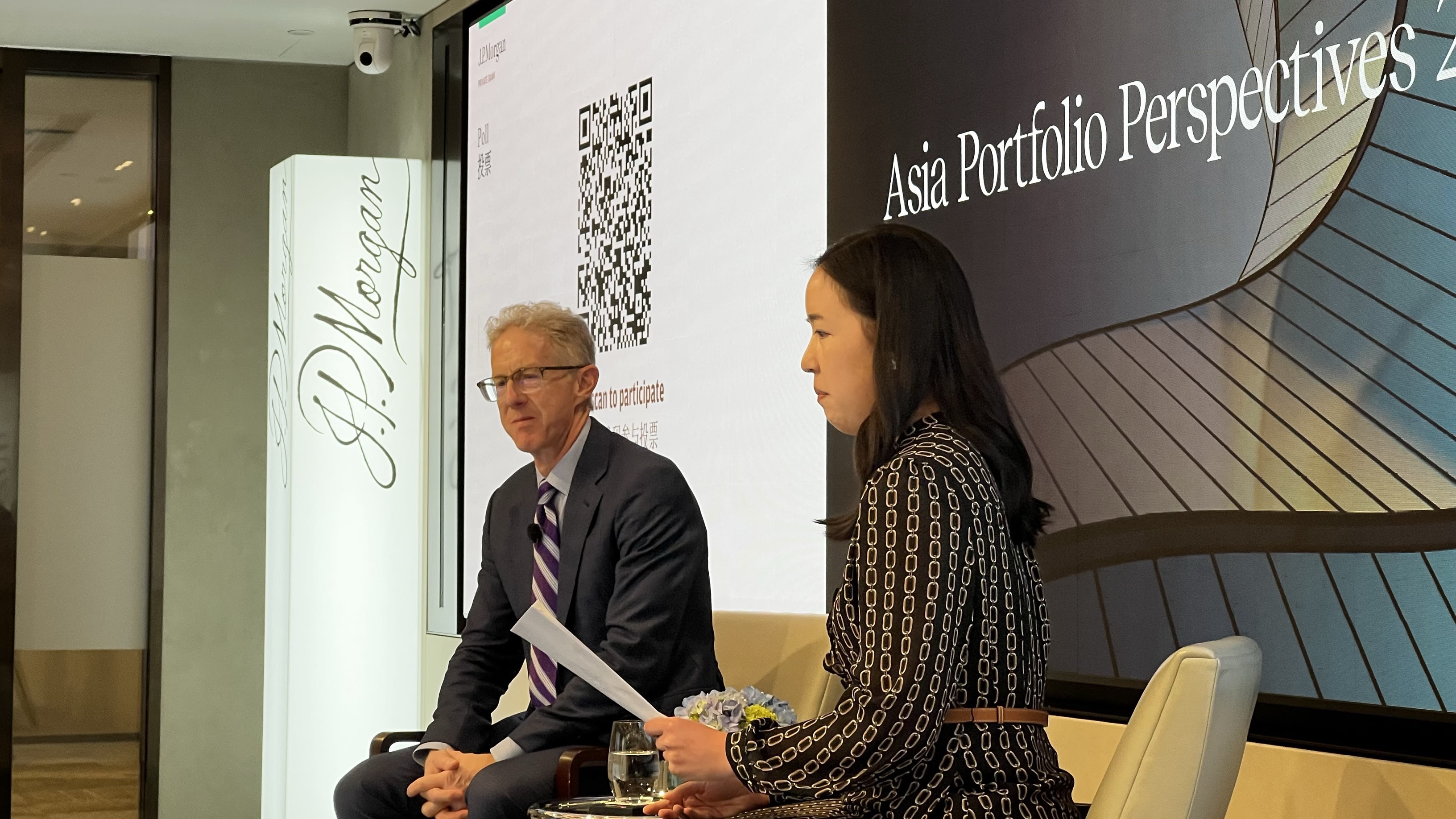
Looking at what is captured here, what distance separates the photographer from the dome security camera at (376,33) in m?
6.28

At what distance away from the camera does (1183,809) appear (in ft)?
6.00

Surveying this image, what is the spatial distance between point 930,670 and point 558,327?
186cm

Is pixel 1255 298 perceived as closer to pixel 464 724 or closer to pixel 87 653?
pixel 464 724

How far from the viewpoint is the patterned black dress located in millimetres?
1821

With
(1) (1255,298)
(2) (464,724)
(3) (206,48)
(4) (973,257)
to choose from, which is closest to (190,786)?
(3) (206,48)

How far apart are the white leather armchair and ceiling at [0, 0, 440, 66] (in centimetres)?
500

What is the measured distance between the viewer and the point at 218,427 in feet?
23.2

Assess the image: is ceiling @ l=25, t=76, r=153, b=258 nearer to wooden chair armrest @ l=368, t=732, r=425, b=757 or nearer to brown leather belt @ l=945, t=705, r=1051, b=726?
wooden chair armrest @ l=368, t=732, r=425, b=757

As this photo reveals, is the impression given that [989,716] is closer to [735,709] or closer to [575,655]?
[735,709]

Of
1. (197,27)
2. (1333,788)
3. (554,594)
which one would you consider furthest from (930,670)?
(197,27)

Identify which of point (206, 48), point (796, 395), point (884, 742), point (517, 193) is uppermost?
point (206, 48)

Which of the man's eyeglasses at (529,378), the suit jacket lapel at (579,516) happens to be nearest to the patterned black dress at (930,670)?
the suit jacket lapel at (579,516)

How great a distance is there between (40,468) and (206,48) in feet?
6.44
